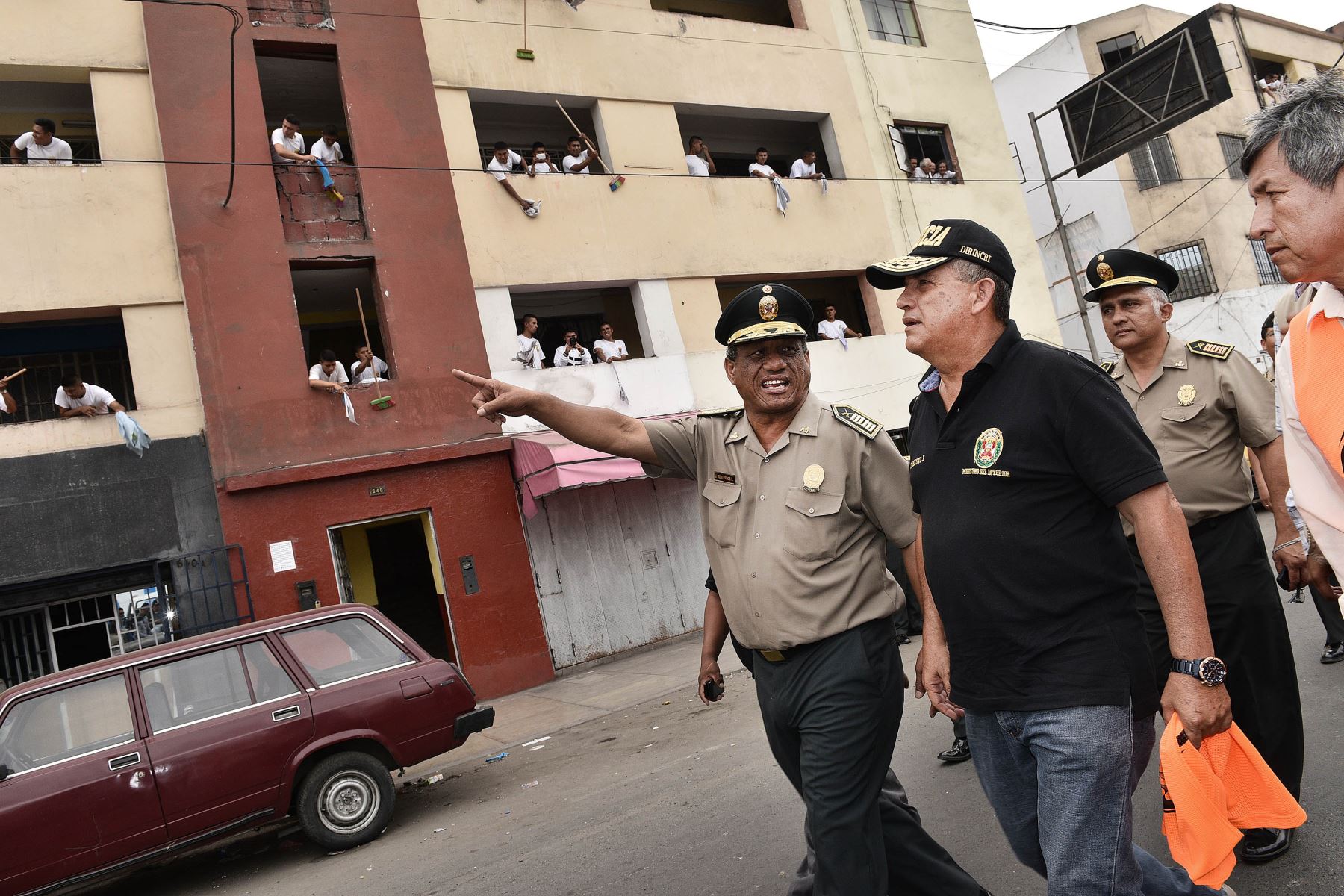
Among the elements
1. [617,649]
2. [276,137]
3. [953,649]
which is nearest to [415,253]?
[276,137]

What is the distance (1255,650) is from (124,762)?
5.93 metres

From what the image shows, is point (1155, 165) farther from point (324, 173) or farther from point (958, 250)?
point (958, 250)

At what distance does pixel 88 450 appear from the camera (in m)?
10.5

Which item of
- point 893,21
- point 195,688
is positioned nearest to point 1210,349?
point 195,688

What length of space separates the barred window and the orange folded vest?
2704 centimetres

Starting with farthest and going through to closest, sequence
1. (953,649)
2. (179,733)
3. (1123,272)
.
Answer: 1. (179,733)
2. (1123,272)
3. (953,649)

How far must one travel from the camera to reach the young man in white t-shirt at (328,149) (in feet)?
40.4

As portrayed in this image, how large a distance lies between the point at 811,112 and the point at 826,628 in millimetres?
15689

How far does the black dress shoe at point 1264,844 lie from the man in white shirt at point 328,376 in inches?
410

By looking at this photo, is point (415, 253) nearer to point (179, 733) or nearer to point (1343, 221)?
point (179, 733)

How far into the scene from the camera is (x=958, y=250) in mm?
2508

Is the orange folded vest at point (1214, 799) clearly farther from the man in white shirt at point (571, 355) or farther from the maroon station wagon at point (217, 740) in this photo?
the man in white shirt at point (571, 355)

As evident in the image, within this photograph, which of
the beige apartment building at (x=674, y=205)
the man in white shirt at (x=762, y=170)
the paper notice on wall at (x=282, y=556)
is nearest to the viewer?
the paper notice on wall at (x=282, y=556)

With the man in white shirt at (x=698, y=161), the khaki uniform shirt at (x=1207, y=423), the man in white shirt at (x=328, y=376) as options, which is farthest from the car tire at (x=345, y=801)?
the man in white shirt at (x=698, y=161)
